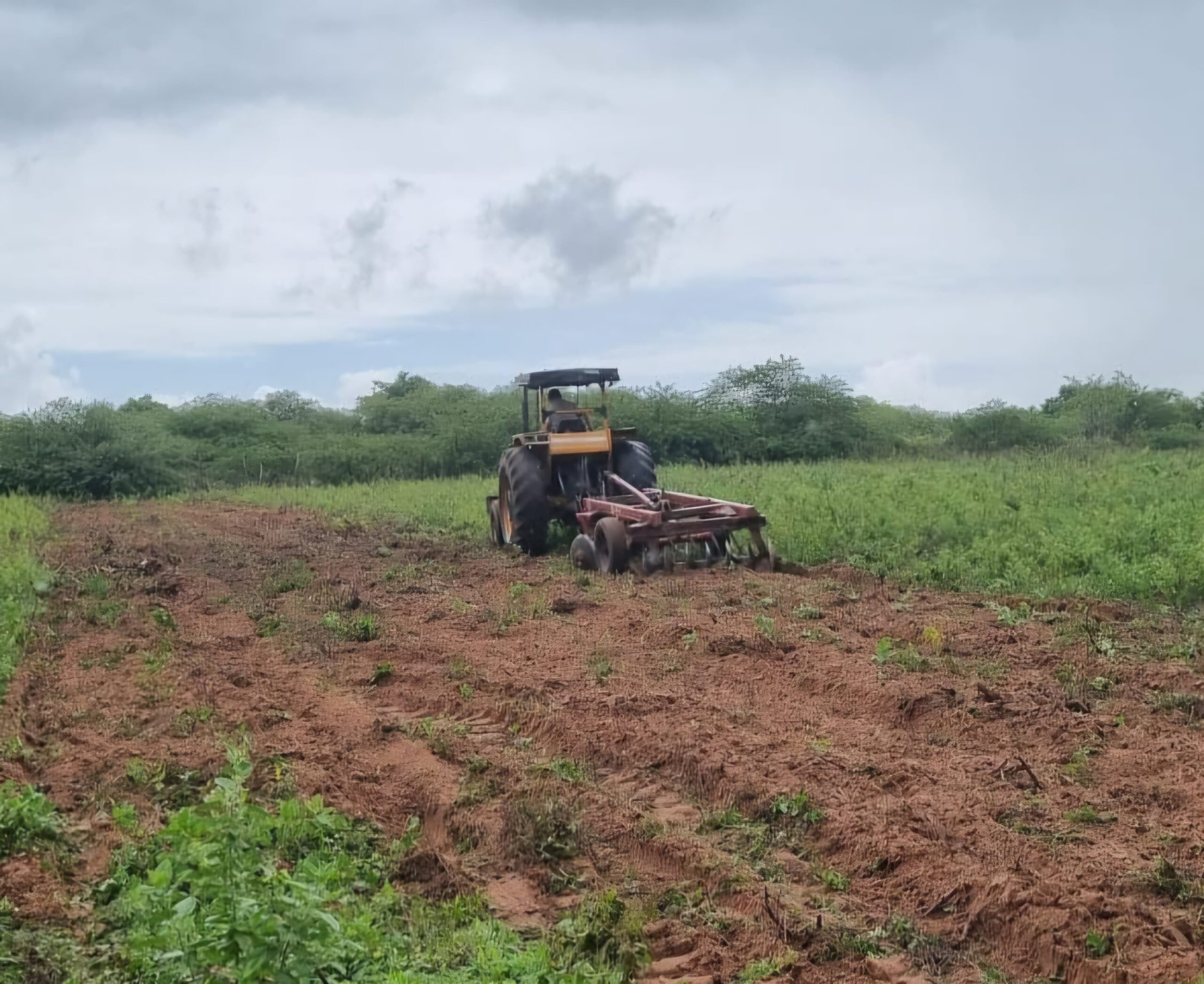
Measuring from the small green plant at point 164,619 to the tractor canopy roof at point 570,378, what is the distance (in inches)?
194

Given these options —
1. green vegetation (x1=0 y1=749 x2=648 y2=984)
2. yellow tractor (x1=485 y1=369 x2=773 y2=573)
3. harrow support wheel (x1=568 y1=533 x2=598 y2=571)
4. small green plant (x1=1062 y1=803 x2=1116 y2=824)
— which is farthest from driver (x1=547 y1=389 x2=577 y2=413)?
small green plant (x1=1062 y1=803 x2=1116 y2=824)

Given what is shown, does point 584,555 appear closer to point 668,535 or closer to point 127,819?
point 668,535

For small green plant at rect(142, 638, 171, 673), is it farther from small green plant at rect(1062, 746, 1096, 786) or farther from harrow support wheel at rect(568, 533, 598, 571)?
small green plant at rect(1062, 746, 1096, 786)

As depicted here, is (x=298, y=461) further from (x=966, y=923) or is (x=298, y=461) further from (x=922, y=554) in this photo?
(x=966, y=923)

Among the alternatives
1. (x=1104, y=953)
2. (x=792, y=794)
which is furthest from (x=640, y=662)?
(x=1104, y=953)

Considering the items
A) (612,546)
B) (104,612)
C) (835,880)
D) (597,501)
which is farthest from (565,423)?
(835,880)

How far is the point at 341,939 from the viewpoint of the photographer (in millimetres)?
3344

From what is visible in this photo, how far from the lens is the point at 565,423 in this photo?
44.3ft

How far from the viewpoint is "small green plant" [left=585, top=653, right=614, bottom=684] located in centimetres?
711

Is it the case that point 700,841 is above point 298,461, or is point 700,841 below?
below

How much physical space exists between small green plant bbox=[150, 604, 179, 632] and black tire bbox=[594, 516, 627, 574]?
3885 millimetres

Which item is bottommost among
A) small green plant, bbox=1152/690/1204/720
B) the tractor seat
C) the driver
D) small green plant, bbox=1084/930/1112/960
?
small green plant, bbox=1084/930/1112/960

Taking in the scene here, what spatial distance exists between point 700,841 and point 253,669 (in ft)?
13.7

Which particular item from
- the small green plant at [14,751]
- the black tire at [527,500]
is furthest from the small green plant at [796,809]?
the black tire at [527,500]
